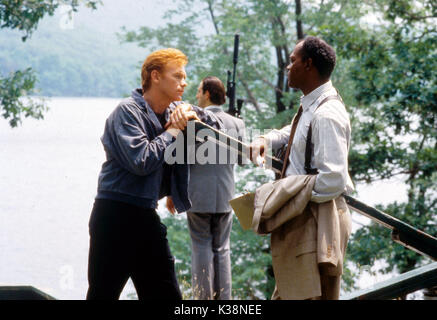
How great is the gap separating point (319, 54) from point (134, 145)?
753mm

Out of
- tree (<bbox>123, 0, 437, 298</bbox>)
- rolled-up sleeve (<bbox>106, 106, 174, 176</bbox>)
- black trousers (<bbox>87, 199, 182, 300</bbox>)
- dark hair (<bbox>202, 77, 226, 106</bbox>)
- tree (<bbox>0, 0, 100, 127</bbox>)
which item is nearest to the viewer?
rolled-up sleeve (<bbox>106, 106, 174, 176</bbox>)

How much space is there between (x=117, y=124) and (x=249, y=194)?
21.8 inches

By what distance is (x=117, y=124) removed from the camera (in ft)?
7.13

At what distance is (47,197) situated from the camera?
1603 cm

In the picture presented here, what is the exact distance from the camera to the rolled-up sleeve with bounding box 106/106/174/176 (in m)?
2.11

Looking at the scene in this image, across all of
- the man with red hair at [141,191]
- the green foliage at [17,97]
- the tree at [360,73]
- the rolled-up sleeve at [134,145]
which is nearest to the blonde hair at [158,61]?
the man with red hair at [141,191]

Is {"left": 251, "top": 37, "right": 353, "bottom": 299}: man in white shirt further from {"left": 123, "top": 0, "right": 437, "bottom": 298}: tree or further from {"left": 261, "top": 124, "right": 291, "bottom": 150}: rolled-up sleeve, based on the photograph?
{"left": 123, "top": 0, "right": 437, "bottom": 298}: tree

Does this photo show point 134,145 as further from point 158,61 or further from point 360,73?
point 360,73

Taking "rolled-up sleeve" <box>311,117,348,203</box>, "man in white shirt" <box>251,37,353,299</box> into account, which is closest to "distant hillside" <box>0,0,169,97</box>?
"man in white shirt" <box>251,37,353,299</box>

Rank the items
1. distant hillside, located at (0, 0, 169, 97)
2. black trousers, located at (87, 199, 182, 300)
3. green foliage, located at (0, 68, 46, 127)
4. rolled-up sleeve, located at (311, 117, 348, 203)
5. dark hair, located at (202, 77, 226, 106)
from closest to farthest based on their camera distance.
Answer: rolled-up sleeve, located at (311, 117, 348, 203), black trousers, located at (87, 199, 182, 300), dark hair, located at (202, 77, 226, 106), green foliage, located at (0, 68, 46, 127), distant hillside, located at (0, 0, 169, 97)

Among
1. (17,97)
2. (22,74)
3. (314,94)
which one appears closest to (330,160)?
(314,94)

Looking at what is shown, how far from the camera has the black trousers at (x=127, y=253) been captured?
2238 mm

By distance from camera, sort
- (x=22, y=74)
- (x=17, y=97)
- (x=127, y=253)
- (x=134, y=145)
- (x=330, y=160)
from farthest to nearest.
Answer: (x=22, y=74) → (x=17, y=97) → (x=127, y=253) → (x=134, y=145) → (x=330, y=160)
